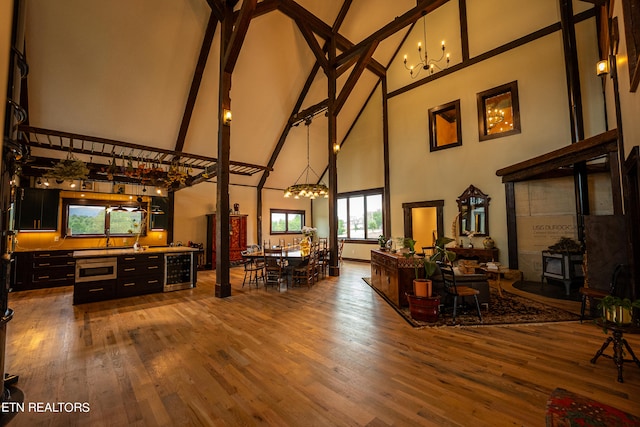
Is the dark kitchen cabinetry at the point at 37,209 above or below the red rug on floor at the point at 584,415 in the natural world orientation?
above

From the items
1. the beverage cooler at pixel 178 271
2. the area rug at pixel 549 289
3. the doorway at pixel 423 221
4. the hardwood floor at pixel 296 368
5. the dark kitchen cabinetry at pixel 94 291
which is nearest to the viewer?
the hardwood floor at pixel 296 368

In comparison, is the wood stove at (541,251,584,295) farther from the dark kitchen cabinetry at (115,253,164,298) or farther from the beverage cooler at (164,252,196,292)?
the dark kitchen cabinetry at (115,253,164,298)

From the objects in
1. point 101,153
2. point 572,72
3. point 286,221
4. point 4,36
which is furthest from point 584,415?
point 286,221

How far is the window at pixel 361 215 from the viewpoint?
9359 millimetres

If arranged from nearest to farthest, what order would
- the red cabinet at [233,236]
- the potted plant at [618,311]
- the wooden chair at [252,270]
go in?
the potted plant at [618,311], the wooden chair at [252,270], the red cabinet at [233,236]

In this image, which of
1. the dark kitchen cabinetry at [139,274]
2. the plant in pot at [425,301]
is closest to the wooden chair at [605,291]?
the plant in pot at [425,301]

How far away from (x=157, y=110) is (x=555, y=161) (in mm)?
8436

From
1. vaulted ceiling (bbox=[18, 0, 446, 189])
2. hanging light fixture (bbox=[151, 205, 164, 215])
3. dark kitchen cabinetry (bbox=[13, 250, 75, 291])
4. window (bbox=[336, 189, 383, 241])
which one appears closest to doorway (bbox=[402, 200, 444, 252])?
window (bbox=[336, 189, 383, 241])

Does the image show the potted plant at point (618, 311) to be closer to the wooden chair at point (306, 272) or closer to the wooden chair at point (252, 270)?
the wooden chair at point (306, 272)

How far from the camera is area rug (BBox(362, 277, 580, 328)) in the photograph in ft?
11.6

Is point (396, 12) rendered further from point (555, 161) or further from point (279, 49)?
point (555, 161)

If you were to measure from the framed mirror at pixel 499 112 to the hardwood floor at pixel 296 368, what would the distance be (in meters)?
4.86

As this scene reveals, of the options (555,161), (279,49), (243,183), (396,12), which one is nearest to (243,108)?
(279,49)

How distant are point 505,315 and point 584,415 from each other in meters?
2.90
